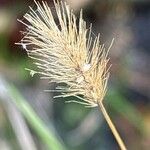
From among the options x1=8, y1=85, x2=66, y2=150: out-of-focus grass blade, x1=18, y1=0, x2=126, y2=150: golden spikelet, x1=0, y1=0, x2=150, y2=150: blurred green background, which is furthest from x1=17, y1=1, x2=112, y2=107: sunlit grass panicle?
x1=0, y1=0, x2=150, y2=150: blurred green background

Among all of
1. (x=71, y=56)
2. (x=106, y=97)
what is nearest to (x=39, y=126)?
(x=106, y=97)

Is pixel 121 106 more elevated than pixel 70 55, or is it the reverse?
pixel 70 55

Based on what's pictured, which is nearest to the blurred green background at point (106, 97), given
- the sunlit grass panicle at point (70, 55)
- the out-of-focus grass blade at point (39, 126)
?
the out-of-focus grass blade at point (39, 126)

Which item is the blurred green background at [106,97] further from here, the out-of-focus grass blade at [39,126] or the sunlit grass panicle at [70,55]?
the sunlit grass panicle at [70,55]

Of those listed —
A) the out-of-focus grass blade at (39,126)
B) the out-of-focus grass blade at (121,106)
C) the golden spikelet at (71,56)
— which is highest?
the golden spikelet at (71,56)

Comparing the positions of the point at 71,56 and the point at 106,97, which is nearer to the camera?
the point at 71,56

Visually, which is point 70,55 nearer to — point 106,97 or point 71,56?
point 71,56

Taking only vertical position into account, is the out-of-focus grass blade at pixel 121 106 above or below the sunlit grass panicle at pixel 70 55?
below

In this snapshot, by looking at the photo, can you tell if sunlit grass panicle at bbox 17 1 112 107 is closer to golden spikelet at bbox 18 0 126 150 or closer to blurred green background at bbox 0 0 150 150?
golden spikelet at bbox 18 0 126 150

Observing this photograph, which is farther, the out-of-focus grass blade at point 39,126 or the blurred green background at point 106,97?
the blurred green background at point 106,97
